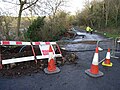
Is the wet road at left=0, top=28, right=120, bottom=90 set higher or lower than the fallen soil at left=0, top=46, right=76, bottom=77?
lower

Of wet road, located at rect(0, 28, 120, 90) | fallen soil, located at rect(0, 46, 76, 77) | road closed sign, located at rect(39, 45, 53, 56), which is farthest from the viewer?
road closed sign, located at rect(39, 45, 53, 56)

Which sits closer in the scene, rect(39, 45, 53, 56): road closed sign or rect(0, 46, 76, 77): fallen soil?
rect(0, 46, 76, 77): fallen soil

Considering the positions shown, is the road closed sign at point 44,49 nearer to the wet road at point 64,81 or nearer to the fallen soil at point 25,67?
the fallen soil at point 25,67

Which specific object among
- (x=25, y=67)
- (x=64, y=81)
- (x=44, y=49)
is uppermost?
(x=44, y=49)

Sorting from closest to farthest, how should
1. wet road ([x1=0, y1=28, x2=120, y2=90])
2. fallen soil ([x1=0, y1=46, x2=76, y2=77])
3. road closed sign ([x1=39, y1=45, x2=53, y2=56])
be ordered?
wet road ([x1=0, y1=28, x2=120, y2=90])
fallen soil ([x1=0, y1=46, x2=76, y2=77])
road closed sign ([x1=39, y1=45, x2=53, y2=56])

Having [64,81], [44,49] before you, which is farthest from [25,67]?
[64,81]

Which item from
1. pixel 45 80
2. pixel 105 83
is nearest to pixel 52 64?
pixel 45 80

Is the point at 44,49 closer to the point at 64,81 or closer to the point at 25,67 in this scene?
the point at 25,67

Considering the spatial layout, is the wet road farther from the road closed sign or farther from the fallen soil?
the road closed sign

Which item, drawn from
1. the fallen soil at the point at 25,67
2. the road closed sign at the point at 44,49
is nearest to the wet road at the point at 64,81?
the fallen soil at the point at 25,67

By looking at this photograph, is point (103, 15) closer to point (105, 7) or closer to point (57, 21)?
point (105, 7)

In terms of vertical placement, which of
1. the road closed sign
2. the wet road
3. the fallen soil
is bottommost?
the wet road

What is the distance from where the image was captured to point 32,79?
462 cm

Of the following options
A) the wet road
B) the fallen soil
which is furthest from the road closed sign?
the wet road
